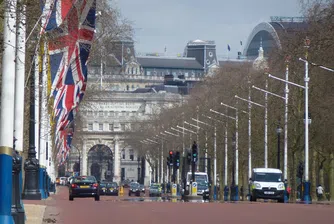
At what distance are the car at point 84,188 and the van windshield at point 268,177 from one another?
353 inches

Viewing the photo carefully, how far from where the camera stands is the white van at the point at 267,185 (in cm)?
6875

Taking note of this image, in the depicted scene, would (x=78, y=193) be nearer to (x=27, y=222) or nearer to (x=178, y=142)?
(x=27, y=222)

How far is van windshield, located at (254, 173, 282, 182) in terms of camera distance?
69.7 metres

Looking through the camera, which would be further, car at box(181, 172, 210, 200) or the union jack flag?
car at box(181, 172, 210, 200)

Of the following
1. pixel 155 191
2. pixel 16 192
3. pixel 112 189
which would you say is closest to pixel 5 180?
pixel 16 192

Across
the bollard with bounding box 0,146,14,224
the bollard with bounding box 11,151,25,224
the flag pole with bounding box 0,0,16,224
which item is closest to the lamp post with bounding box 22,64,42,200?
the bollard with bounding box 11,151,25,224

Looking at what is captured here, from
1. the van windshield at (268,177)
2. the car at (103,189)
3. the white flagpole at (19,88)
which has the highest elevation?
the white flagpole at (19,88)

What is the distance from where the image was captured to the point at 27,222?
29328mm

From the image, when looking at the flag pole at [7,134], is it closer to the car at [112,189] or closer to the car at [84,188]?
the car at [84,188]

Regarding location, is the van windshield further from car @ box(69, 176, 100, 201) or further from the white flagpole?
the white flagpole

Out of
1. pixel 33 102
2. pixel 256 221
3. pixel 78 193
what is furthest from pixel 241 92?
pixel 256 221

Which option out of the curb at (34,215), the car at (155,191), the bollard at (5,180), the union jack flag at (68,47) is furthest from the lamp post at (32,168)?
the car at (155,191)

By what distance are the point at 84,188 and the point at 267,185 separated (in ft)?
32.9

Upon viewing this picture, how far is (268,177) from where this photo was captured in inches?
2751
